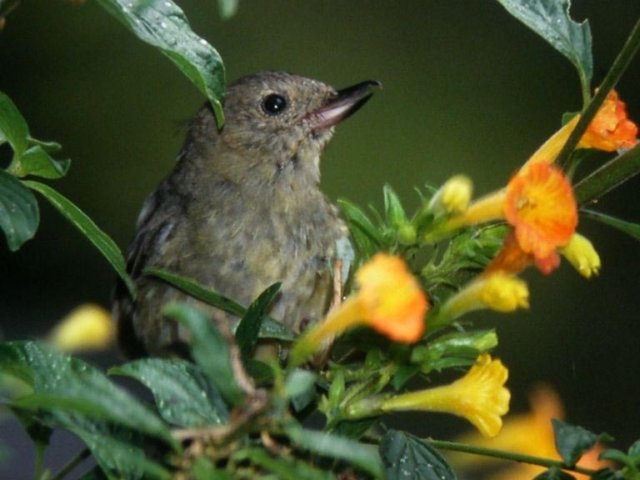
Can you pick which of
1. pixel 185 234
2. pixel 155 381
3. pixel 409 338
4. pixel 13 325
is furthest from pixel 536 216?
pixel 13 325

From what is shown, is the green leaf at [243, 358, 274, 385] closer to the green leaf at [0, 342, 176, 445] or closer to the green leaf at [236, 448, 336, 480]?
the green leaf at [0, 342, 176, 445]

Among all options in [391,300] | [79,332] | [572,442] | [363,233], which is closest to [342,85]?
[79,332]

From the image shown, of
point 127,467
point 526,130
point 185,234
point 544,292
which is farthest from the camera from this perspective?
point 544,292

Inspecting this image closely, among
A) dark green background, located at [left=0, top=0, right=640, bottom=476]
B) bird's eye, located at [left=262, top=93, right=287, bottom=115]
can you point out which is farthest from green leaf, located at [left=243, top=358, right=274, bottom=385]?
dark green background, located at [left=0, top=0, right=640, bottom=476]

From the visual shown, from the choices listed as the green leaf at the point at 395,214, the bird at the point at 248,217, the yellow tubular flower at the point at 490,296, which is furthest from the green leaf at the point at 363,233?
the bird at the point at 248,217

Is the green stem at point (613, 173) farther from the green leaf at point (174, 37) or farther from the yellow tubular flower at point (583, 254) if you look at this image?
the green leaf at point (174, 37)

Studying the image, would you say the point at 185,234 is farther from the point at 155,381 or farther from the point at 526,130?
the point at 526,130
